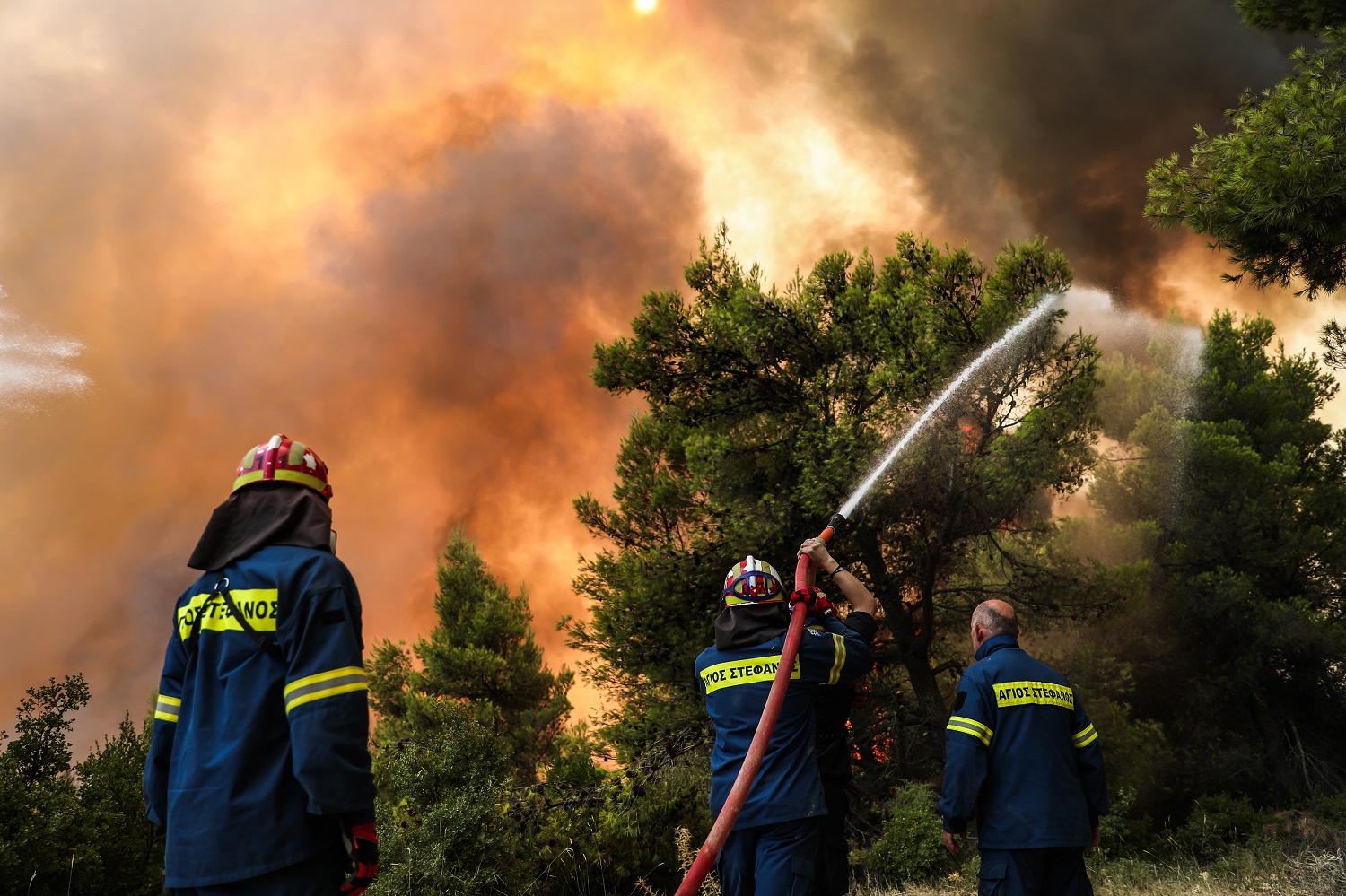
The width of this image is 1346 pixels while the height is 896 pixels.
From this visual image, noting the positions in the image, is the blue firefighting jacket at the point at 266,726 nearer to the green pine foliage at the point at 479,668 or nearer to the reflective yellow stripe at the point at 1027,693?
the reflective yellow stripe at the point at 1027,693

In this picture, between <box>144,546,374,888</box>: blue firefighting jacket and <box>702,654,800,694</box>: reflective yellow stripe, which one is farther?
<box>702,654,800,694</box>: reflective yellow stripe

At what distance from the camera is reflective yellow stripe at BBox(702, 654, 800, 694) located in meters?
4.48

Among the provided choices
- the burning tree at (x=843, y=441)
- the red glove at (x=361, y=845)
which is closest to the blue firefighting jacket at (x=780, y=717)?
the red glove at (x=361, y=845)

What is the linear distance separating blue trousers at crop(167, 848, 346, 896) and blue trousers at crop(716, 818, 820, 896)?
7.17ft

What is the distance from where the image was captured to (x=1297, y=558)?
62.2 feet

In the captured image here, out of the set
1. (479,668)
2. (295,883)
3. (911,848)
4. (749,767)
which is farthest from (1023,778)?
(479,668)

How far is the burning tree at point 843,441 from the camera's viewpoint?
41.3 ft

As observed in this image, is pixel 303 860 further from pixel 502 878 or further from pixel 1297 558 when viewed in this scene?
pixel 1297 558

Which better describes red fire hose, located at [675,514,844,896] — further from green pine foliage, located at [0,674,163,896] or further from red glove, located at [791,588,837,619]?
green pine foliage, located at [0,674,163,896]

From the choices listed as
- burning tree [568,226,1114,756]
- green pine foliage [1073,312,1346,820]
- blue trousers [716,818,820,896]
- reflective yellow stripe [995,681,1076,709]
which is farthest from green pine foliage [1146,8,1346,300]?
green pine foliage [1073,312,1346,820]

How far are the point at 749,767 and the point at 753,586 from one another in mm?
974

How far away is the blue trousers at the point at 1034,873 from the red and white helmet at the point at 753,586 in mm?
1709

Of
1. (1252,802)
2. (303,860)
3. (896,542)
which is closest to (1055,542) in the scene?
(1252,802)

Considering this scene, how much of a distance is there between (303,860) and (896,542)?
13213mm
